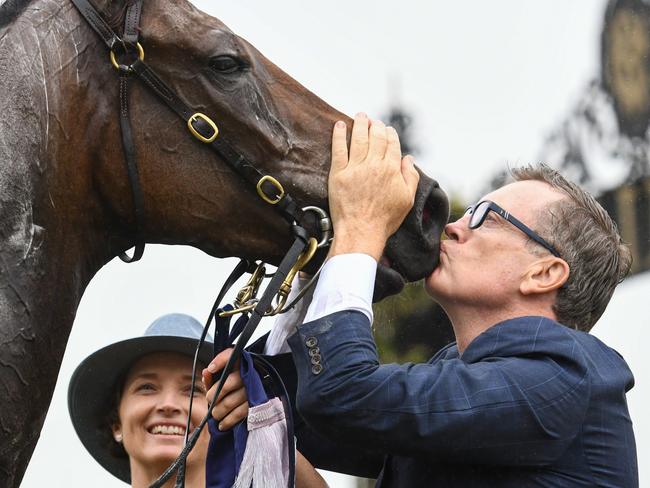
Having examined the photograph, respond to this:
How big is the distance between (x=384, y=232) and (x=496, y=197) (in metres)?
0.53

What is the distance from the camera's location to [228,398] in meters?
3.28

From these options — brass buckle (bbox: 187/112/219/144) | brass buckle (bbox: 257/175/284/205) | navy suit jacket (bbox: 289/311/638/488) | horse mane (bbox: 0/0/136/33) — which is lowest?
navy suit jacket (bbox: 289/311/638/488)

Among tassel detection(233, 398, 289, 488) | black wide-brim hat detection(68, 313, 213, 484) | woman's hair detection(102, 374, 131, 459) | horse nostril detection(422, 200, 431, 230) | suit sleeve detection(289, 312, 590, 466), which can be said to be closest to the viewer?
suit sleeve detection(289, 312, 590, 466)

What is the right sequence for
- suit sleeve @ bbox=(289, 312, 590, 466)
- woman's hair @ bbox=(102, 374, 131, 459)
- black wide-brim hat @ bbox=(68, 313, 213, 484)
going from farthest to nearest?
woman's hair @ bbox=(102, 374, 131, 459), black wide-brim hat @ bbox=(68, 313, 213, 484), suit sleeve @ bbox=(289, 312, 590, 466)

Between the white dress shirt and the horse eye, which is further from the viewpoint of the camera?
the horse eye

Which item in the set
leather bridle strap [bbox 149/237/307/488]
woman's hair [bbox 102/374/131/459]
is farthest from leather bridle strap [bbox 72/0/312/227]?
woman's hair [bbox 102/374/131/459]

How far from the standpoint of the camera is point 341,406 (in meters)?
2.88

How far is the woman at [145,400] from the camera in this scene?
4.58 meters

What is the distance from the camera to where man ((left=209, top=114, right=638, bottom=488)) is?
2.88 m

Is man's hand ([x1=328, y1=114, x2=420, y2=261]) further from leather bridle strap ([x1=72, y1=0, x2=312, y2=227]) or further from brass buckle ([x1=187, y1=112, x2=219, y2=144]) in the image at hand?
brass buckle ([x1=187, y1=112, x2=219, y2=144])

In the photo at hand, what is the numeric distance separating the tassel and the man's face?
2.05 ft

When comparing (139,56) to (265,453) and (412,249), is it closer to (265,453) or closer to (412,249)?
(412,249)

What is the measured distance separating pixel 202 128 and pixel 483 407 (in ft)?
3.65

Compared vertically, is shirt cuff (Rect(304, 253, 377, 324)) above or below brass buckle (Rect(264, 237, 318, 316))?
below
